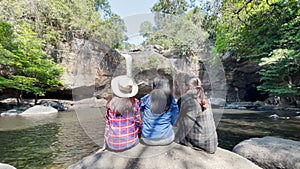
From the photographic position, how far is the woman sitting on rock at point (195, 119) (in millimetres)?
2141

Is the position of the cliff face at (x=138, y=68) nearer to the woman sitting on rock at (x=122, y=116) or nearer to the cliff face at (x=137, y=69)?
the cliff face at (x=137, y=69)

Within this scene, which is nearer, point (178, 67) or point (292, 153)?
point (292, 153)

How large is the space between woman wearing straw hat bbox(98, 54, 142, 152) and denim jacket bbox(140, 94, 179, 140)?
93 millimetres

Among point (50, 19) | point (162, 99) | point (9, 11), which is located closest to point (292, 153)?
point (162, 99)

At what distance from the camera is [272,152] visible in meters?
2.84

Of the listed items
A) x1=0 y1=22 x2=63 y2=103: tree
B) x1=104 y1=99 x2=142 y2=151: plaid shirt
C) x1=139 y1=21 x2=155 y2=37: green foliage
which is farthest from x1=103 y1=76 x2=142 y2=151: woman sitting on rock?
x1=0 y1=22 x2=63 y2=103: tree

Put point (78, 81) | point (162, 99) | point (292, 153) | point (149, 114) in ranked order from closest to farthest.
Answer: point (162, 99) → point (149, 114) → point (292, 153) → point (78, 81)

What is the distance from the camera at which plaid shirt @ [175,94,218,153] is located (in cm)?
216

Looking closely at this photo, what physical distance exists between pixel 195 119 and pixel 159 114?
476mm

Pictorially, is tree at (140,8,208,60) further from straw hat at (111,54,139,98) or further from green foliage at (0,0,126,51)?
green foliage at (0,0,126,51)

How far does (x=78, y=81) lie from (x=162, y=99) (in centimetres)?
160

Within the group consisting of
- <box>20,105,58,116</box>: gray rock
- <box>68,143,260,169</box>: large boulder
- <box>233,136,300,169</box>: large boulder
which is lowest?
<box>20,105,58,116</box>: gray rock

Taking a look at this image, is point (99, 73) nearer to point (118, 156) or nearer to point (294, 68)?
point (118, 156)

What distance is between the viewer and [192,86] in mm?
2141
